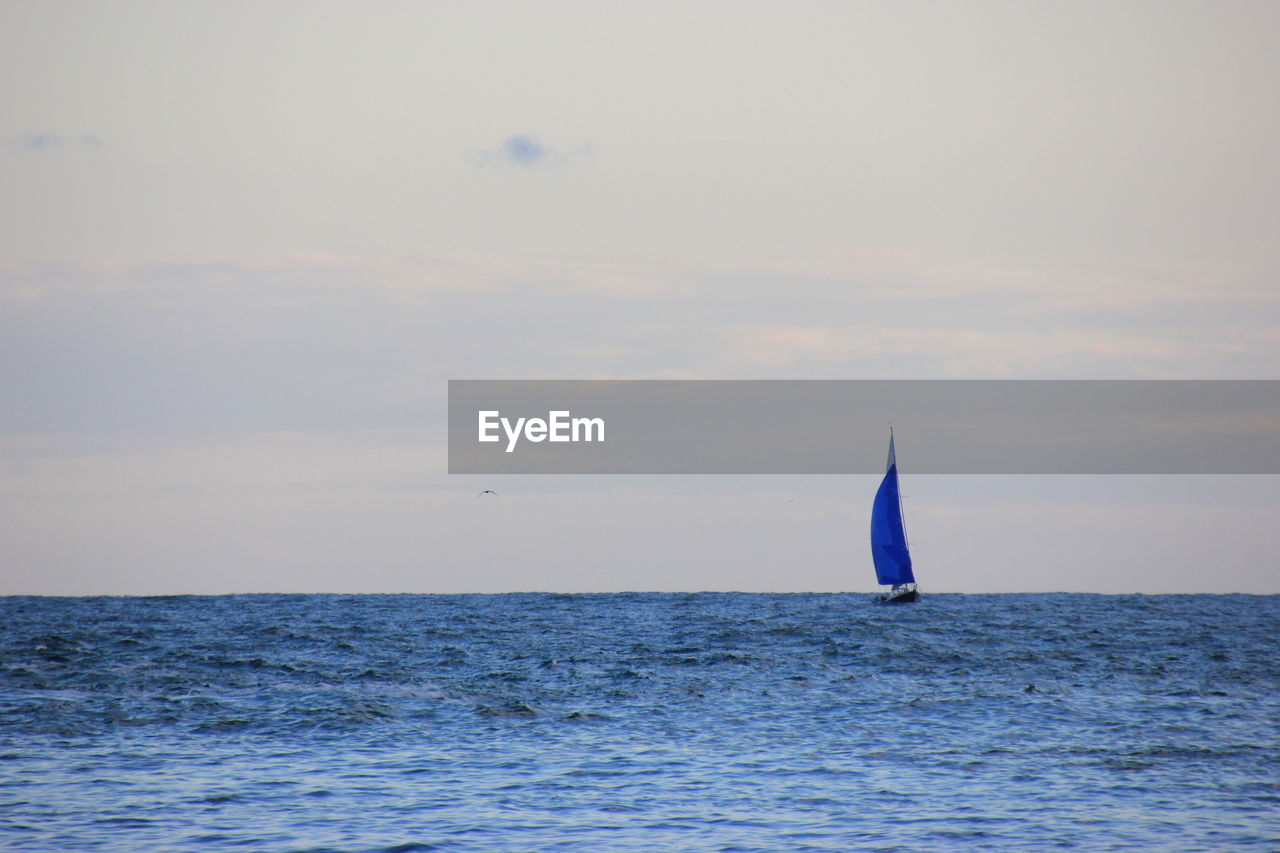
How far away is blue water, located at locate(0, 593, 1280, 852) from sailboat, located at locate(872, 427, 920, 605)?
30441 millimetres

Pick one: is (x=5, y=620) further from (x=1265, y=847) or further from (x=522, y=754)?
(x=1265, y=847)

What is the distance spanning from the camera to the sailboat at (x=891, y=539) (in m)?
85.8

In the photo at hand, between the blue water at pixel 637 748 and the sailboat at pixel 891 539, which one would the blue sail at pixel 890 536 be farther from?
the blue water at pixel 637 748

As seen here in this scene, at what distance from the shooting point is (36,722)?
102 ft

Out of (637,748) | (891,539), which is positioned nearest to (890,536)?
(891,539)

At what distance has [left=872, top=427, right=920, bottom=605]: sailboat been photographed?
282 ft

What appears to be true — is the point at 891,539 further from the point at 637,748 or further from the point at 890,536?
the point at 637,748

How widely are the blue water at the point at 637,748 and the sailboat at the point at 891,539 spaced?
30441 mm

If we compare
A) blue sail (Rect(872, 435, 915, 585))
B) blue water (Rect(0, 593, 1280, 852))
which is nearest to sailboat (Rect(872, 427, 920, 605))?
blue sail (Rect(872, 435, 915, 585))

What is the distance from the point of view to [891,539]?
87938mm

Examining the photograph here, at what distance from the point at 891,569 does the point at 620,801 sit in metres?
68.8

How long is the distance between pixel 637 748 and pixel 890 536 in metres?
61.4

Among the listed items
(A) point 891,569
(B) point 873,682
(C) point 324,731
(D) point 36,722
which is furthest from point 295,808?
(A) point 891,569

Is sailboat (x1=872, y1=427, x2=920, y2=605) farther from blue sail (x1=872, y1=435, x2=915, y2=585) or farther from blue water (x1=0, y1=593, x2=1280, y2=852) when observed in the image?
blue water (x1=0, y1=593, x2=1280, y2=852)
